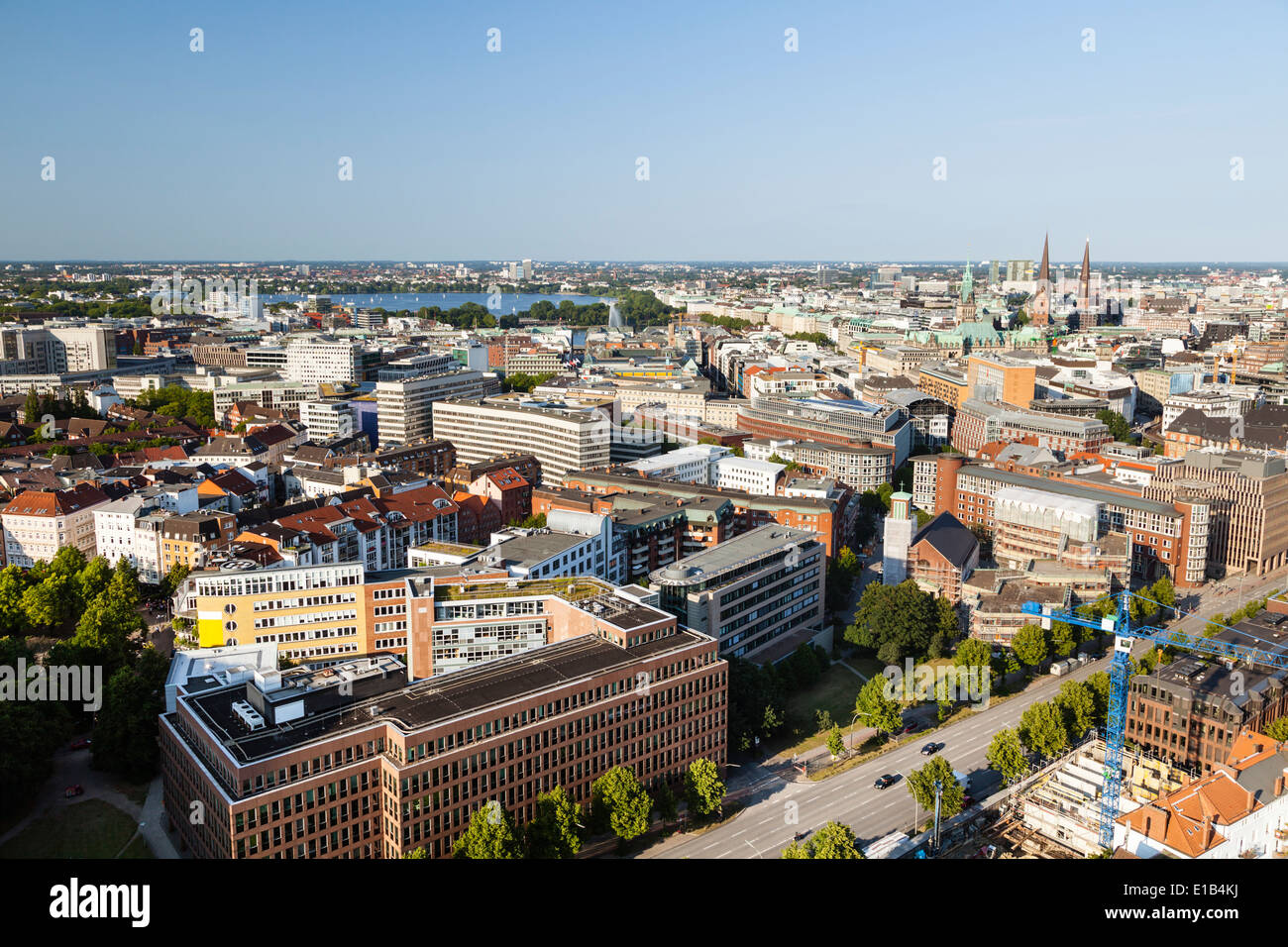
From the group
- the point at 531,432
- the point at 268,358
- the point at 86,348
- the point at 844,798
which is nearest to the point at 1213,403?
the point at 531,432

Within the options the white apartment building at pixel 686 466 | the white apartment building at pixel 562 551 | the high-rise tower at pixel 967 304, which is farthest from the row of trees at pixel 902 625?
the high-rise tower at pixel 967 304

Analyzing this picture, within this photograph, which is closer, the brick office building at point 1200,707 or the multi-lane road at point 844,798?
the multi-lane road at point 844,798

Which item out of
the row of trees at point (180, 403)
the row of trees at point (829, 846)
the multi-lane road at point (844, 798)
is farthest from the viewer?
the row of trees at point (180, 403)

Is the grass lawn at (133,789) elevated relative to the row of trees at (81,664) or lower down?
lower down

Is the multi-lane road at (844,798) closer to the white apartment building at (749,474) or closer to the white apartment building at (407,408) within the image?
the white apartment building at (749,474)

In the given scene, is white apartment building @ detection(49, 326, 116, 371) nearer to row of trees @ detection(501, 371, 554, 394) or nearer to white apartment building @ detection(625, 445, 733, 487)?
row of trees @ detection(501, 371, 554, 394)

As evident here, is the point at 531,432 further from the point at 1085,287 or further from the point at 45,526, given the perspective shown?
the point at 1085,287
